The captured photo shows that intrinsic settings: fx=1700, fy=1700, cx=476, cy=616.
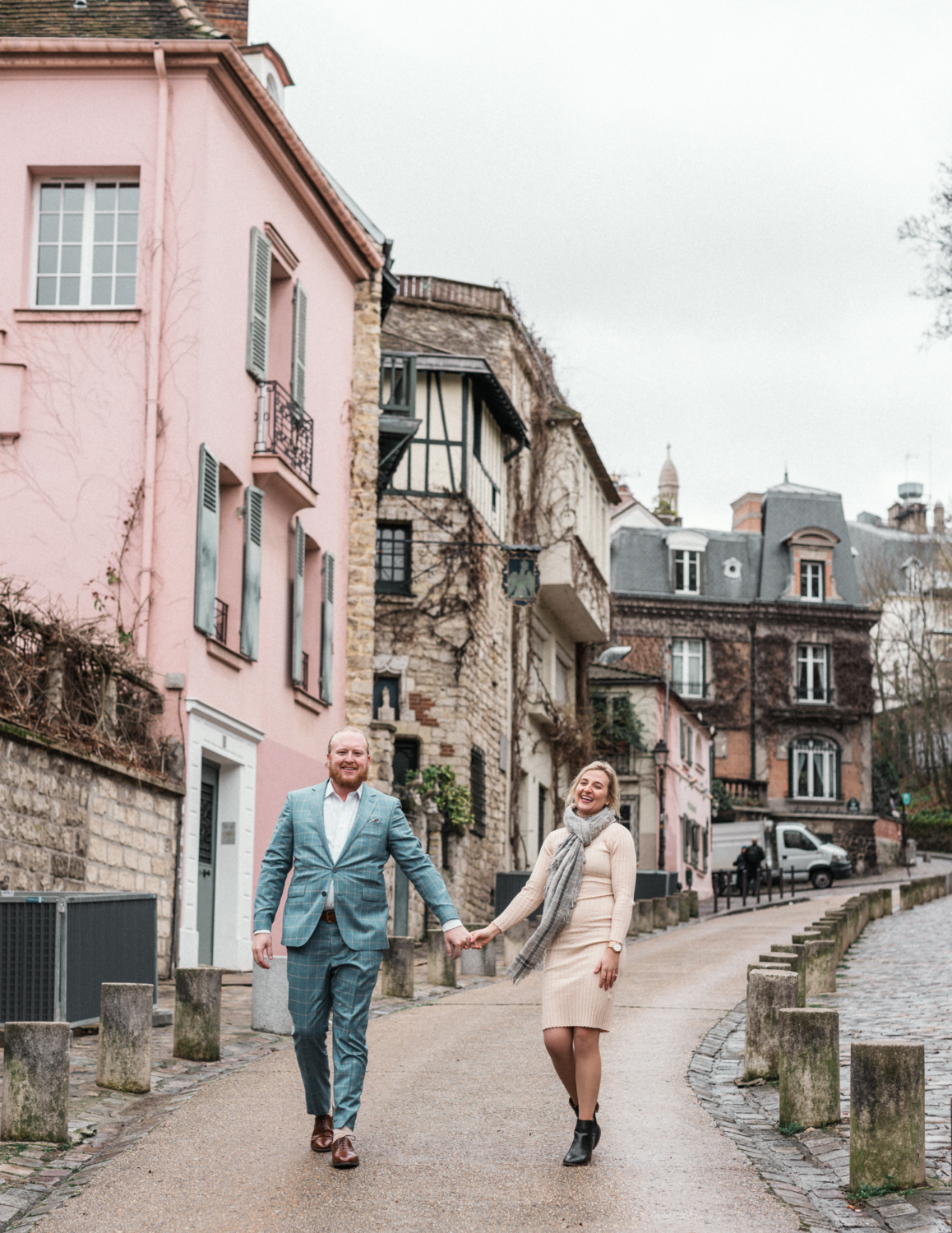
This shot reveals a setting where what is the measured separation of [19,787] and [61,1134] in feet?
18.2

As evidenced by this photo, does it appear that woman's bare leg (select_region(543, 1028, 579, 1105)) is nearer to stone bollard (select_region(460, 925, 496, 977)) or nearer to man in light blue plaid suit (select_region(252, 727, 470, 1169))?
man in light blue plaid suit (select_region(252, 727, 470, 1169))

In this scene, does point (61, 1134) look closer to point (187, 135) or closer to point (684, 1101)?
point (684, 1101)

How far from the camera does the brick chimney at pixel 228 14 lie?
22.5 m

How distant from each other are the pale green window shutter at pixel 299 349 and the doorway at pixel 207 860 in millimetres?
4833

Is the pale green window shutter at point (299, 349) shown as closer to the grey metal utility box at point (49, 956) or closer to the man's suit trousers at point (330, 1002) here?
the grey metal utility box at point (49, 956)

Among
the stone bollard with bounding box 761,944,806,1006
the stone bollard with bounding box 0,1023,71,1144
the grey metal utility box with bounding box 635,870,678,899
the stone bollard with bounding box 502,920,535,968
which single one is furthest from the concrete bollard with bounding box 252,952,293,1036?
the grey metal utility box with bounding box 635,870,678,899

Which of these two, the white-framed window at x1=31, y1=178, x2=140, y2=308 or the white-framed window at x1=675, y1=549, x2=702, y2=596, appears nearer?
the white-framed window at x1=31, y1=178, x2=140, y2=308

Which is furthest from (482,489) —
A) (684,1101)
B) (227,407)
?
(684,1101)

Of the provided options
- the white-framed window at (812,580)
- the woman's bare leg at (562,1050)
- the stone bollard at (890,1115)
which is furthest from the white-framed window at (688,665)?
the stone bollard at (890,1115)

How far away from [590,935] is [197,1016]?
152 inches

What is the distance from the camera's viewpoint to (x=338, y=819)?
714cm

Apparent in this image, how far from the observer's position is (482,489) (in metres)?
30.1

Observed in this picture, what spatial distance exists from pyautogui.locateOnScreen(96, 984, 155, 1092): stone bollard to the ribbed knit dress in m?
2.48

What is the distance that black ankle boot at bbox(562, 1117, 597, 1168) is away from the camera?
682 cm
